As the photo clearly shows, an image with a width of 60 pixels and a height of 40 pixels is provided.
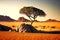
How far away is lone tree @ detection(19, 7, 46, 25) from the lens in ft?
14.3

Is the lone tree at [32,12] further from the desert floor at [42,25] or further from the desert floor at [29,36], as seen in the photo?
the desert floor at [29,36]

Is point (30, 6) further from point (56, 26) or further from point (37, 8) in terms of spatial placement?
point (56, 26)

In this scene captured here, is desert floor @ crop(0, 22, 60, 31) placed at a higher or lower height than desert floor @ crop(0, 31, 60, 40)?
higher

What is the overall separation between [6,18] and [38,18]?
2.81ft

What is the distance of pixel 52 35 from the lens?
13.8 ft

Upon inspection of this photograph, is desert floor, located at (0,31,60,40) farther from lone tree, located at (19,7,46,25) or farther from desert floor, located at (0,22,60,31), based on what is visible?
lone tree, located at (19,7,46,25)

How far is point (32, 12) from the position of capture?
437cm

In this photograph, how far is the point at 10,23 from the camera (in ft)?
14.4

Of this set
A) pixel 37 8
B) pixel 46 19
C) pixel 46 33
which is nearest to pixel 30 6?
pixel 37 8

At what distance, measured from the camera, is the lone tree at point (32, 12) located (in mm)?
4348

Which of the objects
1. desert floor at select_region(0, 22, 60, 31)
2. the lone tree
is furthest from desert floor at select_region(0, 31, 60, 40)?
the lone tree

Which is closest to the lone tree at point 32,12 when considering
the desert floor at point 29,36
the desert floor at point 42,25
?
the desert floor at point 42,25

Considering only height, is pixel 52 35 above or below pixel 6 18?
below

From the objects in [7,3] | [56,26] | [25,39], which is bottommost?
[25,39]
